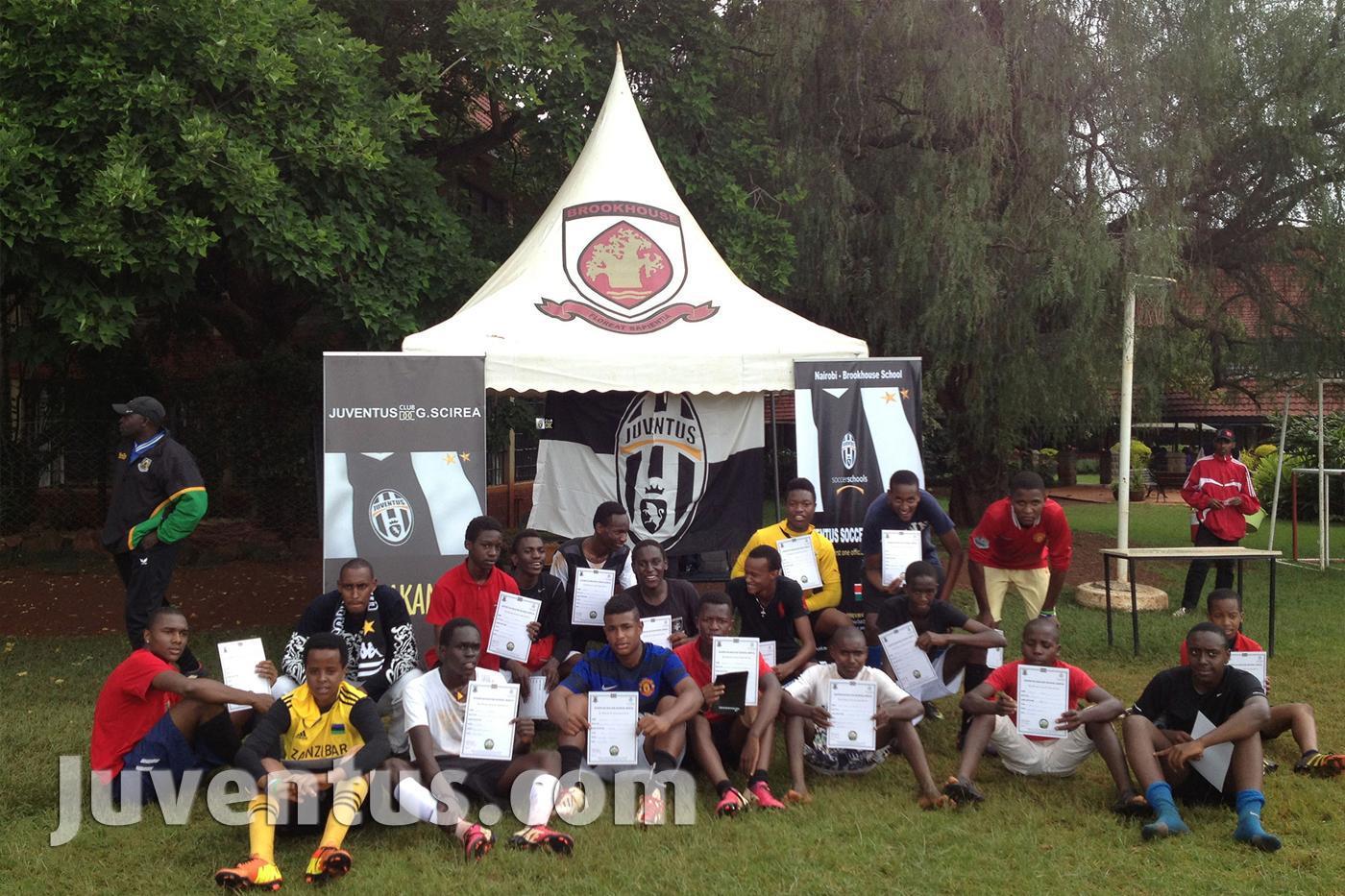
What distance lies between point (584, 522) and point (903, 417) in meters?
2.89

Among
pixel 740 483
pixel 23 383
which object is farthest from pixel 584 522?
pixel 23 383

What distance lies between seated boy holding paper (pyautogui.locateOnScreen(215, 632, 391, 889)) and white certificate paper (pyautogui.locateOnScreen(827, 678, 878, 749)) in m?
2.11

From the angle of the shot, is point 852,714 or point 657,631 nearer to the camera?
point 852,714

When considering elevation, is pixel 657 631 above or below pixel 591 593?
below

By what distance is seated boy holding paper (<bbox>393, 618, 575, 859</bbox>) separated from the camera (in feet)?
16.3

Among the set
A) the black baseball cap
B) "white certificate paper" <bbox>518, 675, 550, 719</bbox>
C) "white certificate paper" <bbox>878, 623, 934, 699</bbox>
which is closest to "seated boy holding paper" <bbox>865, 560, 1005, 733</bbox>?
"white certificate paper" <bbox>878, 623, 934, 699</bbox>

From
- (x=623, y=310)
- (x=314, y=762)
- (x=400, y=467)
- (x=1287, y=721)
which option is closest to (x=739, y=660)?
(x=314, y=762)

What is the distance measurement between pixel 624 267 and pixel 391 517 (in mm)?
2874

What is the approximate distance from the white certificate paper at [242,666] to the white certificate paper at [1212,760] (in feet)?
14.2

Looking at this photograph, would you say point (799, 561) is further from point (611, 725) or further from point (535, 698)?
point (611, 725)

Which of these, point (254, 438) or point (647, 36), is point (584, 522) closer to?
point (647, 36)

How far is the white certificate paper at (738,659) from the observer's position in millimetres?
5668

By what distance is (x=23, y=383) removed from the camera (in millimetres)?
15070

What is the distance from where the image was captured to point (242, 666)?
5.33 meters
